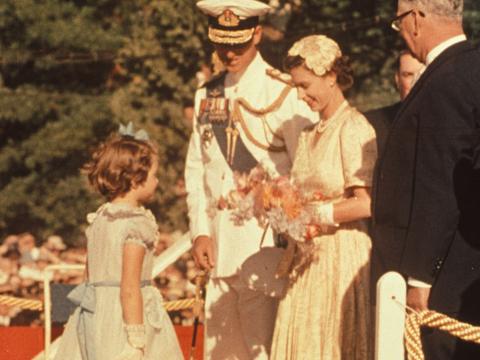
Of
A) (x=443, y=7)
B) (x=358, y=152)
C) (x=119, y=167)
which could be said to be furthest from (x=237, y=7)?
(x=443, y=7)

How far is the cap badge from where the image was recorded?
763 cm

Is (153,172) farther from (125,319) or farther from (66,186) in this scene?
(66,186)

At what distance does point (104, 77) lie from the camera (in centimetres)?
1420

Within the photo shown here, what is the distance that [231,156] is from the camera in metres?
7.67

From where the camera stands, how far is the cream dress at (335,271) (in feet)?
21.9

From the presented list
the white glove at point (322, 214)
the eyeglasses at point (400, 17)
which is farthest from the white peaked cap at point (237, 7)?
the eyeglasses at point (400, 17)

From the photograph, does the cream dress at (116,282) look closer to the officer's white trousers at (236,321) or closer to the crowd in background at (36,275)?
the officer's white trousers at (236,321)

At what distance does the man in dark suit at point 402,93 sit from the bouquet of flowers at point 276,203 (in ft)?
1.28

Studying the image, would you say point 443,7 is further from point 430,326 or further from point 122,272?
point 122,272

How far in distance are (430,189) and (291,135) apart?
209cm

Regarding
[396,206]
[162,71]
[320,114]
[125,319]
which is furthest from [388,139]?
[162,71]

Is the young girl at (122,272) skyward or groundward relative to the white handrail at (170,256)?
skyward

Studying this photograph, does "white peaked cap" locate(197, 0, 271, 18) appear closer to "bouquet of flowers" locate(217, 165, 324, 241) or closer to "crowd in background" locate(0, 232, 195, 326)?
"bouquet of flowers" locate(217, 165, 324, 241)

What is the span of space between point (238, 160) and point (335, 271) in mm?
1073
